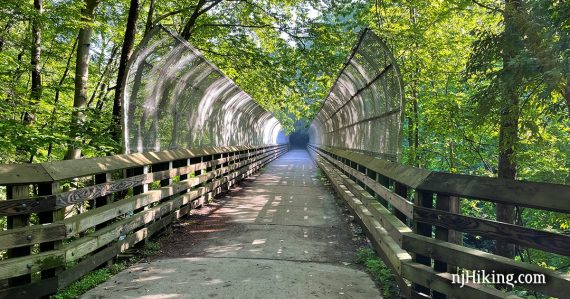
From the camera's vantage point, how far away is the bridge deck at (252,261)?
3891 millimetres

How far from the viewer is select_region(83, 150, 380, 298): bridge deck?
3.89m

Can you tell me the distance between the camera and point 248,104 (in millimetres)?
16766

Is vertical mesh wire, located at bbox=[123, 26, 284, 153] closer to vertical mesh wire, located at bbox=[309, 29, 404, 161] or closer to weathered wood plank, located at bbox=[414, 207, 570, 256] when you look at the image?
vertical mesh wire, located at bbox=[309, 29, 404, 161]

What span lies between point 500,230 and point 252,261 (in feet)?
9.61

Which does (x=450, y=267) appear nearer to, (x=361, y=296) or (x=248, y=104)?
(x=361, y=296)

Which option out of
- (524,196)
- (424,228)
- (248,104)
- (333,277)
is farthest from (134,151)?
(248,104)

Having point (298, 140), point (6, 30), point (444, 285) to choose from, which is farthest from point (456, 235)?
point (298, 140)

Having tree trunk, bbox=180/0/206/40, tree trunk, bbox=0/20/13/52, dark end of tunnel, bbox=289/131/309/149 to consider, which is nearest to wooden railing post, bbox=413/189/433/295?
tree trunk, bbox=180/0/206/40

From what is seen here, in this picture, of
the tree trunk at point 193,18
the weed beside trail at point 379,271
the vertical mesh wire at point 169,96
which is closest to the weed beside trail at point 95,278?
the vertical mesh wire at point 169,96

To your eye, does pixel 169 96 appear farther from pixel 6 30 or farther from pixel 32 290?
pixel 6 30

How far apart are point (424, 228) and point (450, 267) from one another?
38 cm

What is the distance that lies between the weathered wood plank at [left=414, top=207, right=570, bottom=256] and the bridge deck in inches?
44.7

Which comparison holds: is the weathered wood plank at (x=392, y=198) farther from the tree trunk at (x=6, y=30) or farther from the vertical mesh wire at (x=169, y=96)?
the tree trunk at (x=6, y=30)

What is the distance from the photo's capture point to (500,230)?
8.93 ft
